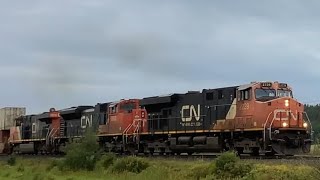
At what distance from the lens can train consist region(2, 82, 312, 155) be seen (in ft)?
76.2

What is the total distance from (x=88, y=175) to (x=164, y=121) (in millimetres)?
7364

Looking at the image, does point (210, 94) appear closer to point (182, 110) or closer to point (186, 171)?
point (182, 110)

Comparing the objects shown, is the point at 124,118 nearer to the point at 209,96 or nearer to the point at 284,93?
the point at 209,96

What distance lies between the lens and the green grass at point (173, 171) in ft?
51.6

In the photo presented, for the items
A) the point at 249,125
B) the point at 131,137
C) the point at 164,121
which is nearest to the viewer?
the point at 249,125

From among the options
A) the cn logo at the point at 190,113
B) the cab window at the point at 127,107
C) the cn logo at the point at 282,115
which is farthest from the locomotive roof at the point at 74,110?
the cn logo at the point at 282,115

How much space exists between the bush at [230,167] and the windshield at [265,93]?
6.74 meters

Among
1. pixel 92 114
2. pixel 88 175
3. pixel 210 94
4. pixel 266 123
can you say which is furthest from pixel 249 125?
pixel 92 114

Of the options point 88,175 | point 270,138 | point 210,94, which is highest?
point 210,94

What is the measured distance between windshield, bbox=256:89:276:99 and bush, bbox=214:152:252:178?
6.74 metres

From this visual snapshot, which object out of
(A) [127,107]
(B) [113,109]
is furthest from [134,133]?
(B) [113,109]

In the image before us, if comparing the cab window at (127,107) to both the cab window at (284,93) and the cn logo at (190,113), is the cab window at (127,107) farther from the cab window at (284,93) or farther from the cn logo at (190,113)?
the cab window at (284,93)

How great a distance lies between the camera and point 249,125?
23984mm

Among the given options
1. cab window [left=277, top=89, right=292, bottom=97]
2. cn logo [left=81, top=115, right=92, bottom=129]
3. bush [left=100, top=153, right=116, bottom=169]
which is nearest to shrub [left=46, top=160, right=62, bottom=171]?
bush [left=100, top=153, right=116, bottom=169]
